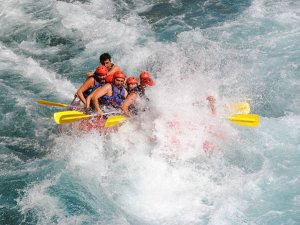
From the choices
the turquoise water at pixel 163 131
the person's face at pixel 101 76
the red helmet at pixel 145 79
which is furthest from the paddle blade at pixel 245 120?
the person's face at pixel 101 76

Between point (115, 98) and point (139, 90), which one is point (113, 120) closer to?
point (115, 98)

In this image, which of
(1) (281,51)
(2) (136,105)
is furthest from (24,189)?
(1) (281,51)

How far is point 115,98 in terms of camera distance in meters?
6.56

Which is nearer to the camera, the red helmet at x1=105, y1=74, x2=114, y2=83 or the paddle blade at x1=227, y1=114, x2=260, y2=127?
the paddle blade at x1=227, y1=114, x2=260, y2=127

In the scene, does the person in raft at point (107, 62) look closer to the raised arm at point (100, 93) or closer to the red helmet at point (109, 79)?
the red helmet at point (109, 79)

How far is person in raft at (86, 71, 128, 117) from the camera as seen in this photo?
6.46 metres

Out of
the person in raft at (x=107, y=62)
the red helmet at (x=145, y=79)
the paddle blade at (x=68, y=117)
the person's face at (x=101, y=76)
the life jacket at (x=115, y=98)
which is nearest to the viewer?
the red helmet at (x=145, y=79)

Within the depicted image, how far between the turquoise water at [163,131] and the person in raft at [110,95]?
483mm

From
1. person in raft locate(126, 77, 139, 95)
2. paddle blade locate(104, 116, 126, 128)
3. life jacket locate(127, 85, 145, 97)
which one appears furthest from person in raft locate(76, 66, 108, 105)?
paddle blade locate(104, 116, 126, 128)

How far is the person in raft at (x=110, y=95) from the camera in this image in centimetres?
646

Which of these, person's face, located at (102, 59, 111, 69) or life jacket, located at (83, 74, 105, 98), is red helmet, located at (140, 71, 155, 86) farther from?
person's face, located at (102, 59, 111, 69)

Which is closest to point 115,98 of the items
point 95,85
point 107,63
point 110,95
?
point 110,95

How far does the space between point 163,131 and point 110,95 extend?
1.12 metres

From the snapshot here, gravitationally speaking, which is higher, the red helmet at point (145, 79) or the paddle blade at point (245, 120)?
the red helmet at point (145, 79)
